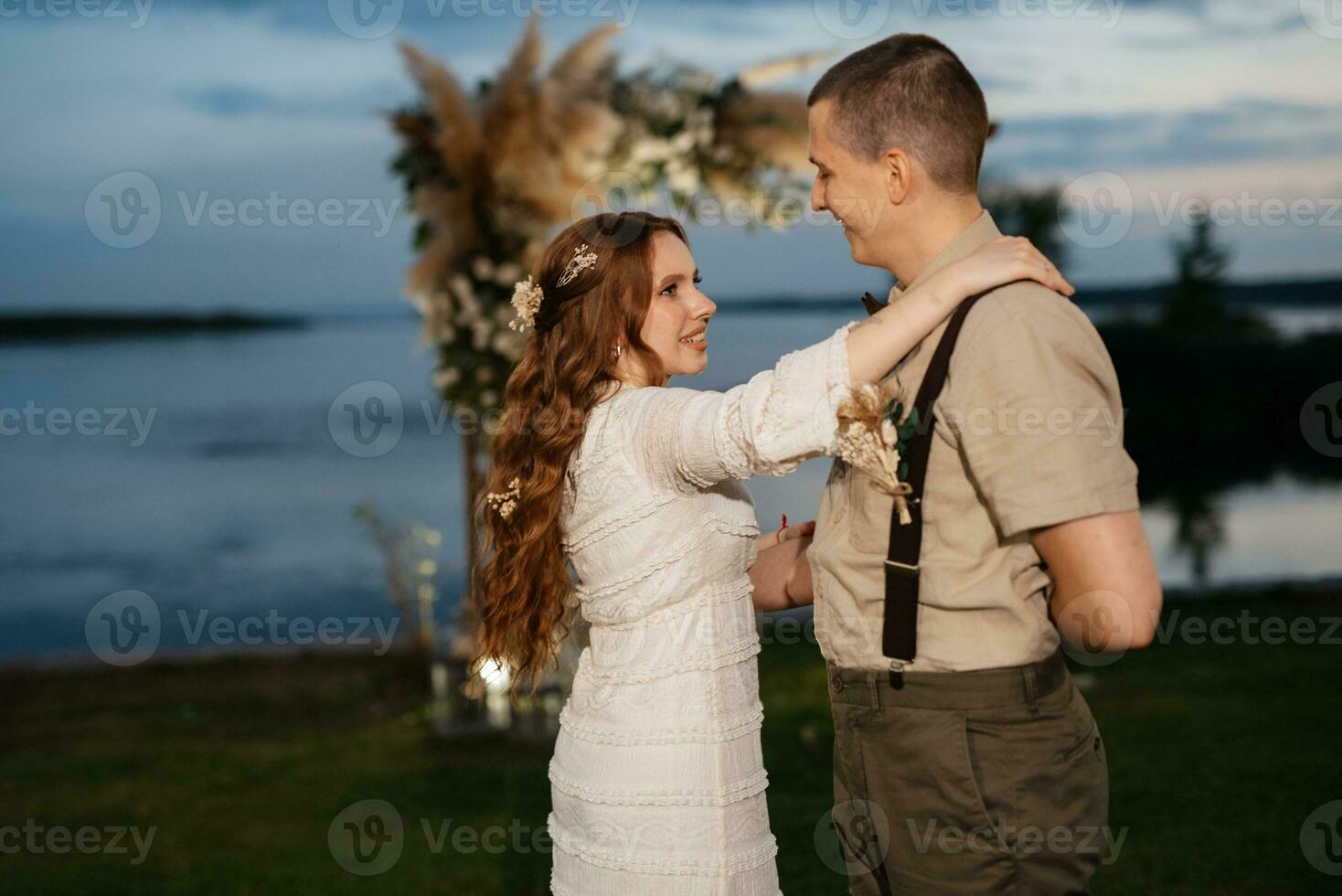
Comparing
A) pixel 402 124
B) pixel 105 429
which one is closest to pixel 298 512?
pixel 402 124

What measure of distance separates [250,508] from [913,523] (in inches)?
548

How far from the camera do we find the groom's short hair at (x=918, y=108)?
204 centimetres

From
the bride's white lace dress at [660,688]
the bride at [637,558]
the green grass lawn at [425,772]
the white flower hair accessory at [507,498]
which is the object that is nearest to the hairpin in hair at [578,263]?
the bride at [637,558]

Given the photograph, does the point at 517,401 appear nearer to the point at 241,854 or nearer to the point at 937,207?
the point at 937,207

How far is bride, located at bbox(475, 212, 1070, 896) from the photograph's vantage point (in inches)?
94.9

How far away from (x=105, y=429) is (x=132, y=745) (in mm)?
18831

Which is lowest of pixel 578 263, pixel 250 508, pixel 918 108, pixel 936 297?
pixel 250 508

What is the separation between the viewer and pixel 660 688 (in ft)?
8.01

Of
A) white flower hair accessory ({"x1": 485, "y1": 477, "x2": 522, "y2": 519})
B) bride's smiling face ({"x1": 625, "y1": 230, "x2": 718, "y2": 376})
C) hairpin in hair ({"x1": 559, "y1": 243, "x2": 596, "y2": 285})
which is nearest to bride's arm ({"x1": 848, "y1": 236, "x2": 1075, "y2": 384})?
bride's smiling face ({"x1": 625, "y1": 230, "x2": 718, "y2": 376})

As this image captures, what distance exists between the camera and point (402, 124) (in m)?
5.55

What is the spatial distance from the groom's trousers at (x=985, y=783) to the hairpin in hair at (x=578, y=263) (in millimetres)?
1068

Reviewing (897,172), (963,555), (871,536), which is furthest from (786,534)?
(897,172)

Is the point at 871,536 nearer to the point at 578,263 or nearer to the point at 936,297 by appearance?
the point at 936,297

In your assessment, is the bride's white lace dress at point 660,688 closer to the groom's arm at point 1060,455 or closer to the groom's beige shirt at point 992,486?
the groom's beige shirt at point 992,486
